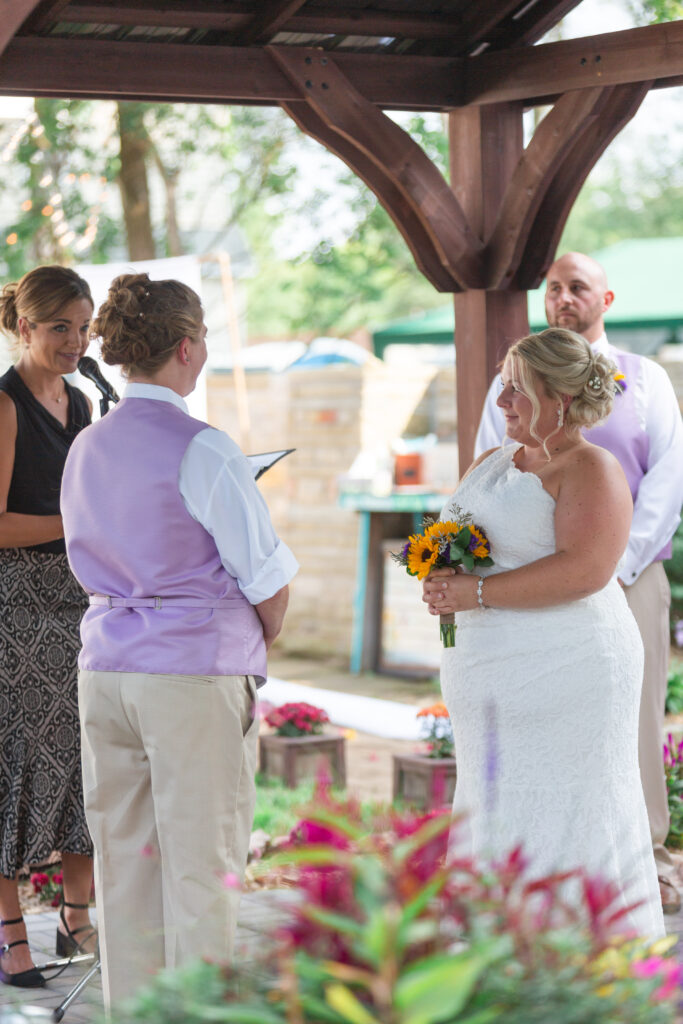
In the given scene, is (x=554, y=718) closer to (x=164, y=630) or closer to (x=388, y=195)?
(x=164, y=630)

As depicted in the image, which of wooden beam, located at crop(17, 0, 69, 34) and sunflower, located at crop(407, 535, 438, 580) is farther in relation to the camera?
wooden beam, located at crop(17, 0, 69, 34)

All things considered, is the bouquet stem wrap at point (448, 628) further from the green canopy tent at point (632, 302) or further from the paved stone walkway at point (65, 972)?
the green canopy tent at point (632, 302)

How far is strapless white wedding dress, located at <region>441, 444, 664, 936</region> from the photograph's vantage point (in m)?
2.94

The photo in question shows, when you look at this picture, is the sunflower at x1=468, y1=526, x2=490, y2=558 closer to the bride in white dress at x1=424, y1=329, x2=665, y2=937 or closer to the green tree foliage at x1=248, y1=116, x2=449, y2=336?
the bride in white dress at x1=424, y1=329, x2=665, y2=937

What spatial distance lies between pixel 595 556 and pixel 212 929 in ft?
3.74

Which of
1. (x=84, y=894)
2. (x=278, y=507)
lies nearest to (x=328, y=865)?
(x=84, y=894)

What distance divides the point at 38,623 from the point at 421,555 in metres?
1.13

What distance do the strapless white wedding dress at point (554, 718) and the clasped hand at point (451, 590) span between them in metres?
A: 0.04

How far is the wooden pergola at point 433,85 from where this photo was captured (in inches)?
157

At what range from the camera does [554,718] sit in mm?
2957

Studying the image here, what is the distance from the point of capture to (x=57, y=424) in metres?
3.59

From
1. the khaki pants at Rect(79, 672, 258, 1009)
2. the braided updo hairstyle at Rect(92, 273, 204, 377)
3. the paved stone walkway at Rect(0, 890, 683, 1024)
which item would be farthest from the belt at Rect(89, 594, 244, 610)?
the paved stone walkway at Rect(0, 890, 683, 1024)

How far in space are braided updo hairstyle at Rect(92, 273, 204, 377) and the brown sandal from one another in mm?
2468

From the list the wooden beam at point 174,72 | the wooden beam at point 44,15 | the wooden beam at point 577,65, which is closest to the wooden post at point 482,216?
the wooden beam at point 577,65
